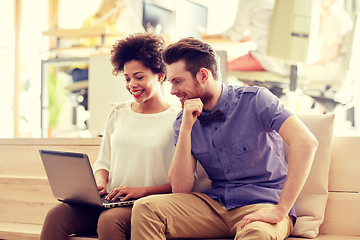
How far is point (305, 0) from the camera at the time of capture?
10.9 ft

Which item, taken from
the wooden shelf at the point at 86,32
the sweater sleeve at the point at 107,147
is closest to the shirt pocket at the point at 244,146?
the sweater sleeve at the point at 107,147

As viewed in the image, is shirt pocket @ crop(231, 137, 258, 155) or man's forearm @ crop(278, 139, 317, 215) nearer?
man's forearm @ crop(278, 139, 317, 215)

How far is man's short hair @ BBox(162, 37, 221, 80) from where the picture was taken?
1.58 meters

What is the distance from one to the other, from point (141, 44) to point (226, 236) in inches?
31.6

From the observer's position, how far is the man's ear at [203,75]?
5.17ft

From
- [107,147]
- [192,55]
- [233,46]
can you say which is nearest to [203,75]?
[192,55]

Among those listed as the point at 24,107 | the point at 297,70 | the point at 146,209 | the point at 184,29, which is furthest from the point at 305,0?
the point at 24,107

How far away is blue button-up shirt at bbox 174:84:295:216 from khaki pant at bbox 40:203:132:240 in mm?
320

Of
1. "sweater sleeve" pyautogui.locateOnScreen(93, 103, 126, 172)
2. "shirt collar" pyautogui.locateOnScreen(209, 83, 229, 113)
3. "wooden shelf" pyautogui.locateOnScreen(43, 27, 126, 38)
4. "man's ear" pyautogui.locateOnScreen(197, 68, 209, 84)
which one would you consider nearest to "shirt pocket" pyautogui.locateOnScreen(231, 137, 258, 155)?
"shirt collar" pyautogui.locateOnScreen(209, 83, 229, 113)

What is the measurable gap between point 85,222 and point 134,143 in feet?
1.11

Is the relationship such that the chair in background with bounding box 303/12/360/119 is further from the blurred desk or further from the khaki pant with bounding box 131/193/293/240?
the khaki pant with bounding box 131/193/293/240

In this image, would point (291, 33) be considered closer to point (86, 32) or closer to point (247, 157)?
point (86, 32)

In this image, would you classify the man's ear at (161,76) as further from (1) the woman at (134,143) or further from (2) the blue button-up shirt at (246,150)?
(2) the blue button-up shirt at (246,150)

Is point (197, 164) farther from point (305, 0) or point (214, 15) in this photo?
point (214, 15)
